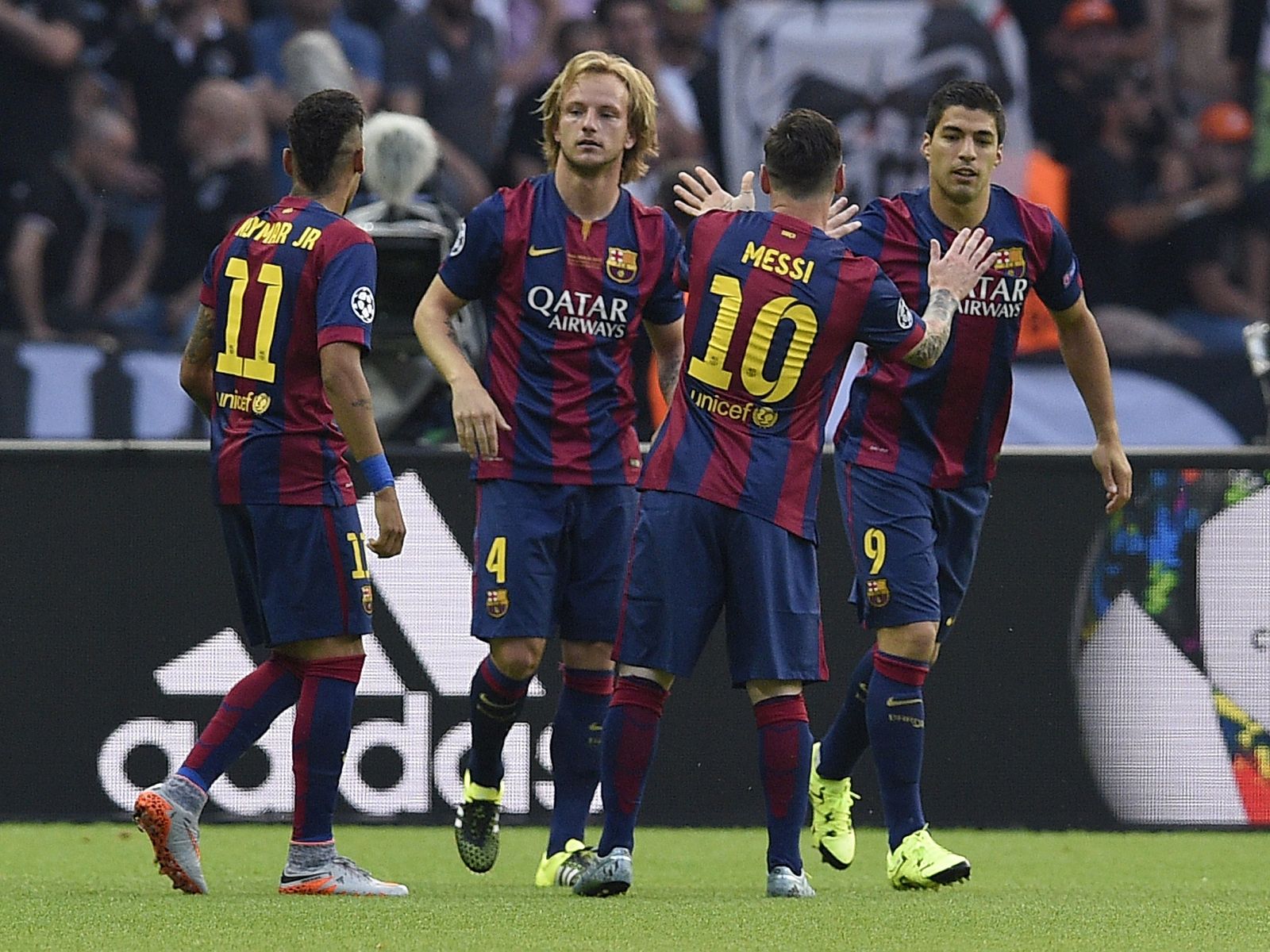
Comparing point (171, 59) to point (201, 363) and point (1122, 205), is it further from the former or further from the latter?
point (201, 363)

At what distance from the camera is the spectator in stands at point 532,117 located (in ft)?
37.5

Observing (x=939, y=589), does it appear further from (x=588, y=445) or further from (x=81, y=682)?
(x=81, y=682)

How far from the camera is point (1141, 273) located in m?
12.0

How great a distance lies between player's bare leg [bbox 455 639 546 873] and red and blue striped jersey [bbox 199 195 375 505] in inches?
27.2

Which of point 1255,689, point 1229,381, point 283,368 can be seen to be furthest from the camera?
point 1229,381

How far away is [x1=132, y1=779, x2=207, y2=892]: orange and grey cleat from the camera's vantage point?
5.30 m

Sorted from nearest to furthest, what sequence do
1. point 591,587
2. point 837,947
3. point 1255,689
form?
point 837,947 < point 591,587 < point 1255,689

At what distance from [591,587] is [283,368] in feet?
3.49

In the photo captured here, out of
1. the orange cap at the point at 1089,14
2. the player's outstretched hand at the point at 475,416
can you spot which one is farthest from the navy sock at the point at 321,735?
the orange cap at the point at 1089,14

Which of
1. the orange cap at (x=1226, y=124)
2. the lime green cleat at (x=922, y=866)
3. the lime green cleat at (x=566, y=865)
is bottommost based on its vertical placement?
the lime green cleat at (x=566, y=865)

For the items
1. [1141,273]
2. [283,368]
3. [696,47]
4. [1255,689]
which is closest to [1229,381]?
[1141,273]

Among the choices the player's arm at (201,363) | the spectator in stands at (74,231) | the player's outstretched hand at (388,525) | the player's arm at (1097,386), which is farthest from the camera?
the spectator in stands at (74,231)

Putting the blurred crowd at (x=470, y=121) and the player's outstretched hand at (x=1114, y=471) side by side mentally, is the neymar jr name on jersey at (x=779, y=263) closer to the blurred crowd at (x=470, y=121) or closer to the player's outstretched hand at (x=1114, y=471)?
the player's outstretched hand at (x=1114, y=471)

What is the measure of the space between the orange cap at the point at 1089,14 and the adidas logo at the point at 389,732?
6.35m
